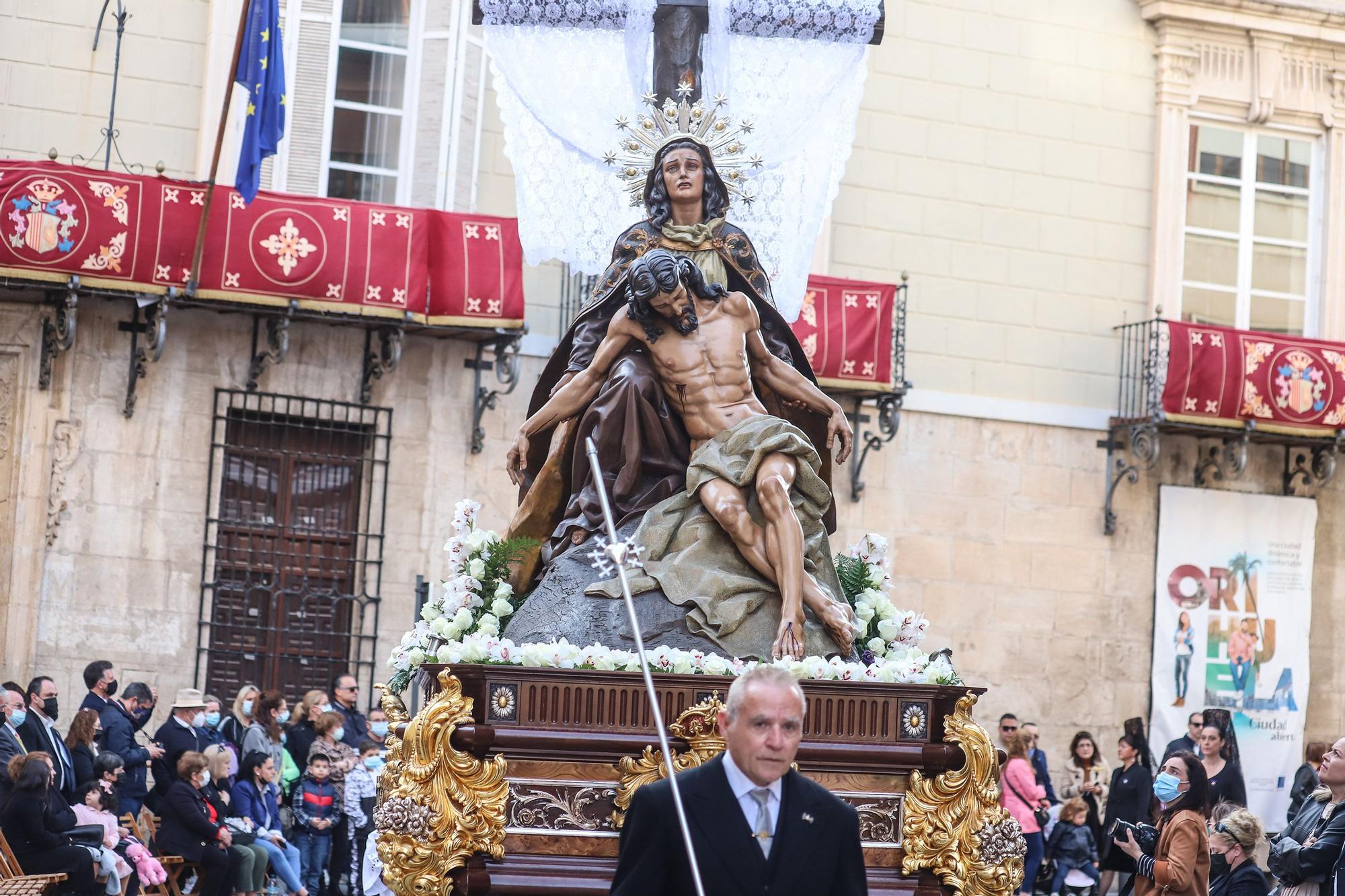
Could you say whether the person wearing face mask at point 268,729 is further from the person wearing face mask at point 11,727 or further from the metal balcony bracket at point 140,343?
the metal balcony bracket at point 140,343

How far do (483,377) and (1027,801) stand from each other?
565cm

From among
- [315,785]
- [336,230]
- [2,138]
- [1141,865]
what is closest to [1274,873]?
[1141,865]

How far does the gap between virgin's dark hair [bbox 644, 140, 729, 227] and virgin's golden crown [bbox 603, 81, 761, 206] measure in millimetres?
88

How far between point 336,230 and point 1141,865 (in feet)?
28.8

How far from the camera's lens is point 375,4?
55.3 feet

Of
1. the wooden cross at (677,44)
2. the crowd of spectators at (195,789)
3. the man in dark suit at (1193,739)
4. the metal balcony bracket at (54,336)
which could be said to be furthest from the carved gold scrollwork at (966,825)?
the metal balcony bracket at (54,336)

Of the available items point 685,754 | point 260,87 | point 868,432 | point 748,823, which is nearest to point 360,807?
point 260,87

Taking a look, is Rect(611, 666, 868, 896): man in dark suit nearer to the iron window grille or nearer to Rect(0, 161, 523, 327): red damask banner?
Rect(0, 161, 523, 327): red damask banner

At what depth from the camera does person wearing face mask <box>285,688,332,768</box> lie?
13305mm

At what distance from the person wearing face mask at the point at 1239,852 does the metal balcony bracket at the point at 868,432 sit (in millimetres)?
8999

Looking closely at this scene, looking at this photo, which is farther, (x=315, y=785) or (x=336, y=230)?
(x=336, y=230)

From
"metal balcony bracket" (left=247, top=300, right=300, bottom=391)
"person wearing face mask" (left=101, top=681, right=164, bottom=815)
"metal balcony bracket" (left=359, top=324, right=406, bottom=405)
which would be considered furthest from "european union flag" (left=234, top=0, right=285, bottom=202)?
"person wearing face mask" (left=101, top=681, right=164, bottom=815)

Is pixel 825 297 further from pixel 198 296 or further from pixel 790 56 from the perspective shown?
pixel 790 56

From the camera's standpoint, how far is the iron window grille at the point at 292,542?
1580 cm
